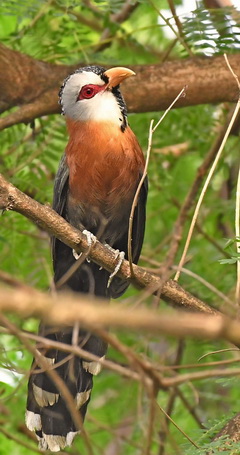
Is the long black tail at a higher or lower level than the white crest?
lower

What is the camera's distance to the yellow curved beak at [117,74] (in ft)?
11.8

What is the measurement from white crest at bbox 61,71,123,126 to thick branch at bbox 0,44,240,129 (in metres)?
0.13

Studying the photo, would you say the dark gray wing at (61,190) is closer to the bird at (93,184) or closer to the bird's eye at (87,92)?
the bird at (93,184)

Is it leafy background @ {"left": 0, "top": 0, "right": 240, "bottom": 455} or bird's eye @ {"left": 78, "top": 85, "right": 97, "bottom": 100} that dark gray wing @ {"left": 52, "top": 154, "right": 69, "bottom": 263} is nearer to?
leafy background @ {"left": 0, "top": 0, "right": 240, "bottom": 455}

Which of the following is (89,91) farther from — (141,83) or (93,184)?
(93,184)

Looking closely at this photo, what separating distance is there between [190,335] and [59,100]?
274 cm

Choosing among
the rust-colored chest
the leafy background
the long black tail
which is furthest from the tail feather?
the rust-colored chest

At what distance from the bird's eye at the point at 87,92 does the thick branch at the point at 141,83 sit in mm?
138

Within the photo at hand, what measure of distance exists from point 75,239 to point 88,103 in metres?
1.23

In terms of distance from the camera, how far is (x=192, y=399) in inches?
169

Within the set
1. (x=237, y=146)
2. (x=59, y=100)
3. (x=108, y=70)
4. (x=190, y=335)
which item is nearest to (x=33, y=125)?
(x=59, y=100)

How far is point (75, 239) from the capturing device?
2.69 metres

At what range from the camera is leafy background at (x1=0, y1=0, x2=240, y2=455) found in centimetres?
377

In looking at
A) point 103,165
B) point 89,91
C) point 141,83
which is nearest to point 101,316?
point 103,165
